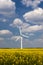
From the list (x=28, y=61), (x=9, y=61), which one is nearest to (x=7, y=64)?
(x=9, y=61)

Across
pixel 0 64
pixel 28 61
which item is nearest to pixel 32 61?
pixel 28 61

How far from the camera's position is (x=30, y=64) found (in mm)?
17938

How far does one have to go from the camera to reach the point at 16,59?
62.1 feet

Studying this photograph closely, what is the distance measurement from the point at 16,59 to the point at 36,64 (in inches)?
71.6

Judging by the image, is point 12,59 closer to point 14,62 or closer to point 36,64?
point 14,62

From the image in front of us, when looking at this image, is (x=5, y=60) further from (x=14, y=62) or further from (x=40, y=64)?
(x=40, y=64)

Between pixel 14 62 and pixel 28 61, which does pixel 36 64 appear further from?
pixel 14 62

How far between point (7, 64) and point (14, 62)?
0.60 meters

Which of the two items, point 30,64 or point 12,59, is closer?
point 30,64

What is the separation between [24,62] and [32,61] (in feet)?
3.22

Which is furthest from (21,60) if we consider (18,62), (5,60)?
(5,60)

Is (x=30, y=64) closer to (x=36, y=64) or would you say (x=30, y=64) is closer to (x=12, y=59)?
(x=36, y=64)

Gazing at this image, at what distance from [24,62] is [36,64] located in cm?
112

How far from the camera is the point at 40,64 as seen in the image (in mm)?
18219
